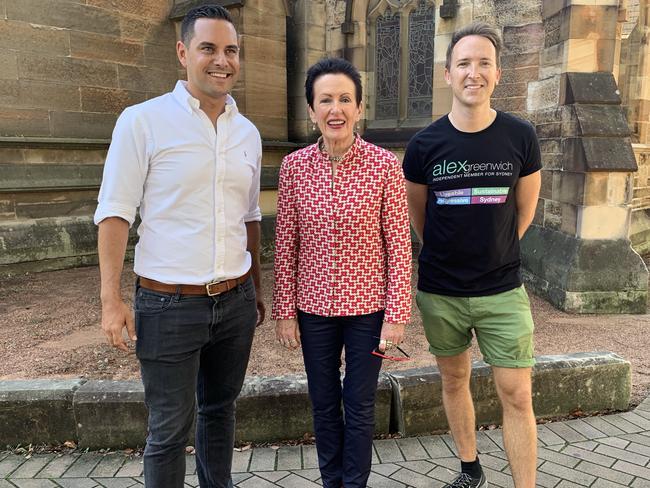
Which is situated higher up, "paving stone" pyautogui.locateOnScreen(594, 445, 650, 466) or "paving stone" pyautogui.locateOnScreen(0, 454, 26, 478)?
"paving stone" pyautogui.locateOnScreen(0, 454, 26, 478)

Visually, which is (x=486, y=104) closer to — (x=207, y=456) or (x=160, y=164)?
(x=160, y=164)

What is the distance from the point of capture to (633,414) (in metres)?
3.57

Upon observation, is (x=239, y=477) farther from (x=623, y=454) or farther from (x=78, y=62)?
(x=78, y=62)

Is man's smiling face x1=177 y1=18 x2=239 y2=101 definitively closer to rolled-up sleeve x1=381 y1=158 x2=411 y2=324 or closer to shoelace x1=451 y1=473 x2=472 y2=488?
rolled-up sleeve x1=381 y1=158 x2=411 y2=324

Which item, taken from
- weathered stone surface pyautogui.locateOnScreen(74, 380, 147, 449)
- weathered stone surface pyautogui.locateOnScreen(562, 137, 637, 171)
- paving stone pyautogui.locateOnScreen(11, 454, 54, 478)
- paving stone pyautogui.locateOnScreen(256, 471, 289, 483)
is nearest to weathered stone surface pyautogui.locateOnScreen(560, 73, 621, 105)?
weathered stone surface pyautogui.locateOnScreen(562, 137, 637, 171)

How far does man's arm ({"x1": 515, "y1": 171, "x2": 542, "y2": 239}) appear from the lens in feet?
7.92

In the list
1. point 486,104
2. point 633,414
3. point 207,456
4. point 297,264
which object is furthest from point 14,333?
point 633,414

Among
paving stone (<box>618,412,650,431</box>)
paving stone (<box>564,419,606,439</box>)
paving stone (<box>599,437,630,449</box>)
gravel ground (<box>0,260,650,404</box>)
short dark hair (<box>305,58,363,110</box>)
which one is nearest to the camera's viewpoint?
short dark hair (<box>305,58,363,110</box>)

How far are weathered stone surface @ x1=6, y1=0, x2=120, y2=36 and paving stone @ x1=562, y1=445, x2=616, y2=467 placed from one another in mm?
7763

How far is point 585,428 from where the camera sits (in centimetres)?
338

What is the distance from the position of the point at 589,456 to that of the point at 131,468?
8.42 ft

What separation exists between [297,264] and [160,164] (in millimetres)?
737

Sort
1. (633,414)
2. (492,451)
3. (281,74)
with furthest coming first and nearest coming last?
(281,74) < (633,414) < (492,451)

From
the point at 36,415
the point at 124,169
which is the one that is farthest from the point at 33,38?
the point at 124,169
